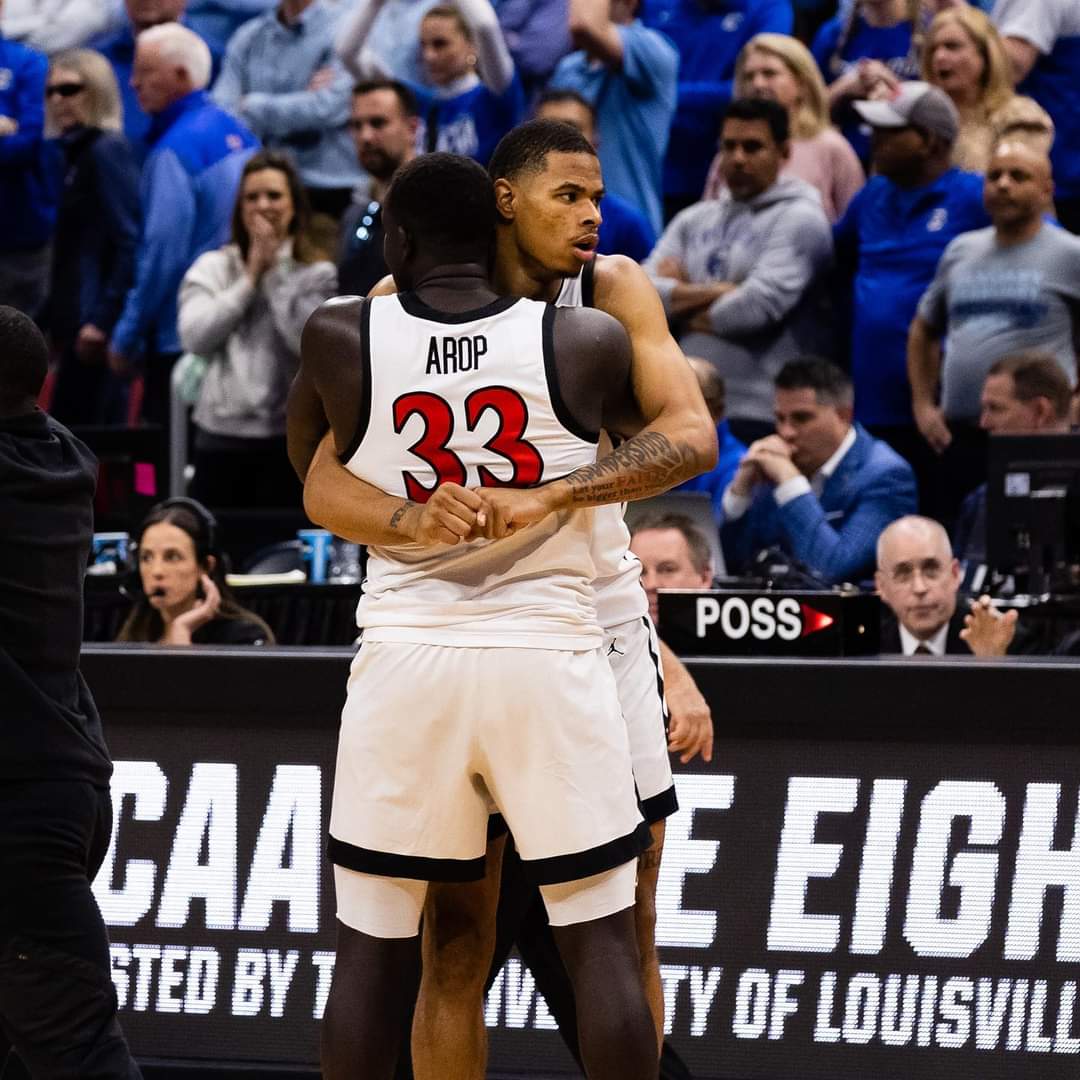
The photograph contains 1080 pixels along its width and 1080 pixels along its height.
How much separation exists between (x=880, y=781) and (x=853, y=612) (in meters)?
0.41

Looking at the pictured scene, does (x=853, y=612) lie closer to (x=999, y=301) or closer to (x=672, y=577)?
(x=672, y=577)

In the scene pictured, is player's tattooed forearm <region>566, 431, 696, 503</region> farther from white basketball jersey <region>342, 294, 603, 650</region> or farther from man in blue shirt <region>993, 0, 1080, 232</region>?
man in blue shirt <region>993, 0, 1080, 232</region>

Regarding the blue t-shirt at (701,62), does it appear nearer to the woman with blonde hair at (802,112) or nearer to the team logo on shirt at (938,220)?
the woman with blonde hair at (802,112)

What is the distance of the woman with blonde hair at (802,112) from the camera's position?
30.9 feet

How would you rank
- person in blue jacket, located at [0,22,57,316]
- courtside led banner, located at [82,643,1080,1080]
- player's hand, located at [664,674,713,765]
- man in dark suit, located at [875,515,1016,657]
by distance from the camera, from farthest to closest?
1. person in blue jacket, located at [0,22,57,316]
2. man in dark suit, located at [875,515,1016,657]
3. courtside led banner, located at [82,643,1080,1080]
4. player's hand, located at [664,674,713,765]

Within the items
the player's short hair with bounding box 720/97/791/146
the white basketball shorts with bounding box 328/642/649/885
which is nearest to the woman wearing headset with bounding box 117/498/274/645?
the player's short hair with bounding box 720/97/791/146

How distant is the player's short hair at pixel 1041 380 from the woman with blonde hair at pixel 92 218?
4.82m

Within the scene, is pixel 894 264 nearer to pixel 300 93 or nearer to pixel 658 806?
pixel 300 93

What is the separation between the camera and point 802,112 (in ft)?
31.4

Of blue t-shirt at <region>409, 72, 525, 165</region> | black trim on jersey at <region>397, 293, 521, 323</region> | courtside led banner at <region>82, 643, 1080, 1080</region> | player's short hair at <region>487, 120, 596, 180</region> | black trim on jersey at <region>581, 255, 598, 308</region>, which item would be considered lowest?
courtside led banner at <region>82, 643, 1080, 1080</region>

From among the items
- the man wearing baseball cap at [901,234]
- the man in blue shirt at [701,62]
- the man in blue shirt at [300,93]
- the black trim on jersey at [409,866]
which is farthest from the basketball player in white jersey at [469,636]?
the man in blue shirt at [300,93]

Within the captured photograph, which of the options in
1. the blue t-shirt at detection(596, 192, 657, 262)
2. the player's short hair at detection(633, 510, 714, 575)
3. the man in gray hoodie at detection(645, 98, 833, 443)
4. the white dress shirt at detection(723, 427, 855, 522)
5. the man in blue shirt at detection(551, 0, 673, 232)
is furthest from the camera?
the man in blue shirt at detection(551, 0, 673, 232)

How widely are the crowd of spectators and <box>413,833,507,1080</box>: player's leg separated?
4.14 m

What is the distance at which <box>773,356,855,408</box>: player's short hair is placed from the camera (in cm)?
804
